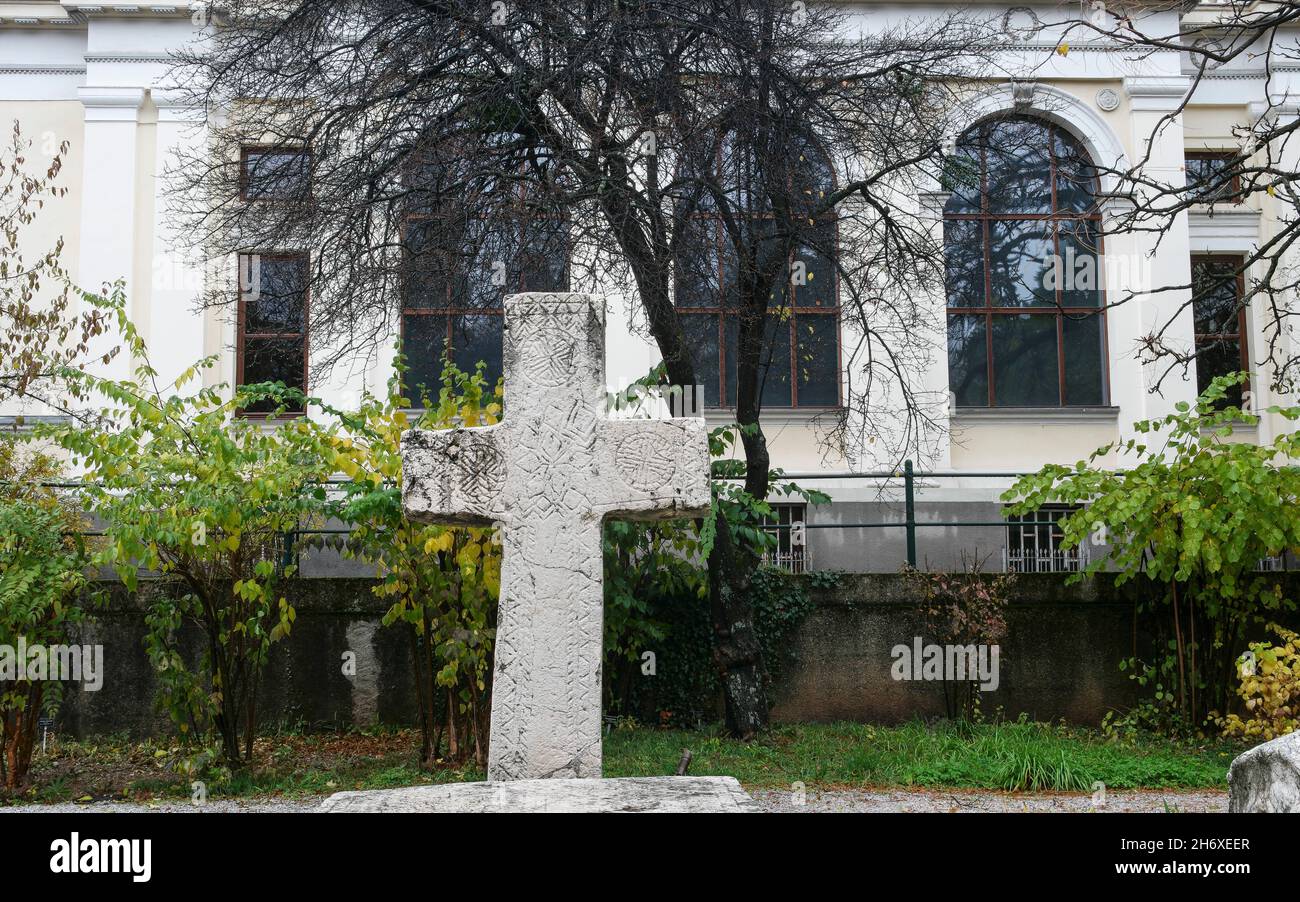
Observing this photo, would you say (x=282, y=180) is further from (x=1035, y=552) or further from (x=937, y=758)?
(x=1035, y=552)

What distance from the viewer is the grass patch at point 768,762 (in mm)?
8531

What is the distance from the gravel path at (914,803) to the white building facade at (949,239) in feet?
29.3

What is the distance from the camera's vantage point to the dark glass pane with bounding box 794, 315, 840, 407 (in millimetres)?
17266

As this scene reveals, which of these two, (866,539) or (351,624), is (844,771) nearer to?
(351,624)

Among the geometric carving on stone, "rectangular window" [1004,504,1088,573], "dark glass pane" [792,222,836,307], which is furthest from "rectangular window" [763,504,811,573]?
the geometric carving on stone

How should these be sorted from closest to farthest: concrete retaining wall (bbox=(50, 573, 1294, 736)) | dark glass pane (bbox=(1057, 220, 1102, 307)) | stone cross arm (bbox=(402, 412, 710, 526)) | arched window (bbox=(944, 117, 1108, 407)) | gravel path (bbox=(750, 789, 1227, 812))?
stone cross arm (bbox=(402, 412, 710, 526))
gravel path (bbox=(750, 789, 1227, 812))
concrete retaining wall (bbox=(50, 573, 1294, 736))
dark glass pane (bbox=(1057, 220, 1102, 307))
arched window (bbox=(944, 117, 1108, 407))

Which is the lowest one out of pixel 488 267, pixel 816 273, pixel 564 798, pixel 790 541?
pixel 564 798

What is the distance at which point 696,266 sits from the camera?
9.34 metres

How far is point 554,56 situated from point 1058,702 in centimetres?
687

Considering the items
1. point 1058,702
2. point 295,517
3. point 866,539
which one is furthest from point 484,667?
point 866,539

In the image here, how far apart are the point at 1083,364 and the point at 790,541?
7.33m

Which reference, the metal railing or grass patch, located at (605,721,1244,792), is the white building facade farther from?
grass patch, located at (605,721,1244,792)

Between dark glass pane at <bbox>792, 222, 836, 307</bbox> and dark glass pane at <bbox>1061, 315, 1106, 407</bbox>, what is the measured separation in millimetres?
4384

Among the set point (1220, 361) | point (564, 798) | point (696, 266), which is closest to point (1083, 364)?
point (1220, 361)
